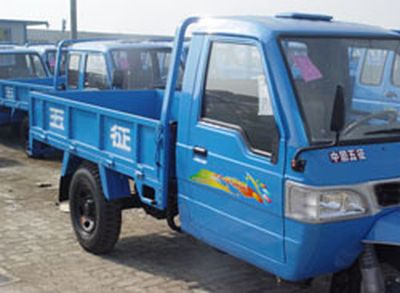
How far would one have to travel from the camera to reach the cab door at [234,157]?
147 inches

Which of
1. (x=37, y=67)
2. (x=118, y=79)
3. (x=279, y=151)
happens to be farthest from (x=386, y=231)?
(x=37, y=67)

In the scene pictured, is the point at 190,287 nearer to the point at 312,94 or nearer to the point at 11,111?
the point at 312,94

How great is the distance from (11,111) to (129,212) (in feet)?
17.8

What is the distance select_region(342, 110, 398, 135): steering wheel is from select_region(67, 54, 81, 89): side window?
6.74 meters

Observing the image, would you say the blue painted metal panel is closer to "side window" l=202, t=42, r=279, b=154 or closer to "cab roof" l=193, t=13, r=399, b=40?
"side window" l=202, t=42, r=279, b=154

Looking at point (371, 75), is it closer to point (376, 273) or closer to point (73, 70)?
point (376, 273)

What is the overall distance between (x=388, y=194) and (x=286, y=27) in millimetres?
1204

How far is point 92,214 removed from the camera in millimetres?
5668

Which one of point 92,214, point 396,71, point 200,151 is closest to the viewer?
point 200,151

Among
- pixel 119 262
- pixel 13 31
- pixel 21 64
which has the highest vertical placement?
pixel 13 31

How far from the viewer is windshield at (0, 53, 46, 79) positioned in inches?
505

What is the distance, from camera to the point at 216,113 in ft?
13.8

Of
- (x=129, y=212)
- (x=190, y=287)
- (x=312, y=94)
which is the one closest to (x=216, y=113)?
(x=312, y=94)

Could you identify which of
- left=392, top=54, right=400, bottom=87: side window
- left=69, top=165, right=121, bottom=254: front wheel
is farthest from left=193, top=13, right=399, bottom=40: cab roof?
left=69, top=165, right=121, bottom=254: front wheel
